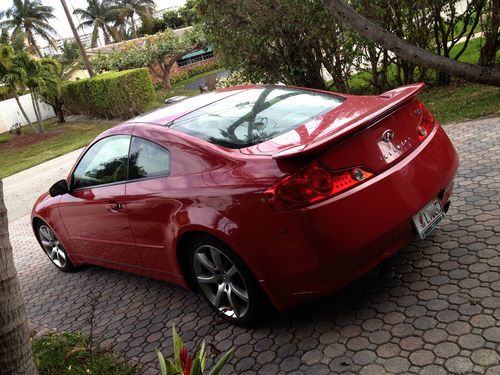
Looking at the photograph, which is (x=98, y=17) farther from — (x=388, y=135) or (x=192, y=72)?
(x=388, y=135)

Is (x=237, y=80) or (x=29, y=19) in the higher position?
(x=29, y=19)

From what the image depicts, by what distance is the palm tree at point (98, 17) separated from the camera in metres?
59.3

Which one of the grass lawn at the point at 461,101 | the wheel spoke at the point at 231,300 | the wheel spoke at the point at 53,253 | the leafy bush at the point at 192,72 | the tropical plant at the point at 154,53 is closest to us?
the wheel spoke at the point at 231,300

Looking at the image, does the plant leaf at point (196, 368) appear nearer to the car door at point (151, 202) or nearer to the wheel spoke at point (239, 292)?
the wheel spoke at point (239, 292)

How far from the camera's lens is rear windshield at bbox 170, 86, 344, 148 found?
3471 mm

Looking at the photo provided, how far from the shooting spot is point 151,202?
144 inches

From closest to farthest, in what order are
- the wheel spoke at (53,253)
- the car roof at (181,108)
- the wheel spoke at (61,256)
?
the car roof at (181,108), the wheel spoke at (61,256), the wheel spoke at (53,253)

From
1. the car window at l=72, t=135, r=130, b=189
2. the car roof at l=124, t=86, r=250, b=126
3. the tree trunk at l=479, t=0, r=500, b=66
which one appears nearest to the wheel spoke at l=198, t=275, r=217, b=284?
the car window at l=72, t=135, r=130, b=189

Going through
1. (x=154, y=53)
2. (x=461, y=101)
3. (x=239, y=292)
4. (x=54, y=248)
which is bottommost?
(x=461, y=101)

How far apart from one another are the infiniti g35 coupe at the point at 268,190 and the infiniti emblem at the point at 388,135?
14 mm

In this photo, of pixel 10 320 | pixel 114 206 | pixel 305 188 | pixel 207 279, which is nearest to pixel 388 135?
pixel 305 188

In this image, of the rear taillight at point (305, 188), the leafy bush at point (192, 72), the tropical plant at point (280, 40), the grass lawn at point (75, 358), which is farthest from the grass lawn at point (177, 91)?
the rear taillight at point (305, 188)

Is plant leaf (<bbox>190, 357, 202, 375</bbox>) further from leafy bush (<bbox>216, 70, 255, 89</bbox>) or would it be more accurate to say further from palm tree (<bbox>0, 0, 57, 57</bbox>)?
palm tree (<bbox>0, 0, 57, 57</bbox>)

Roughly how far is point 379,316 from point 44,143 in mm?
22599
